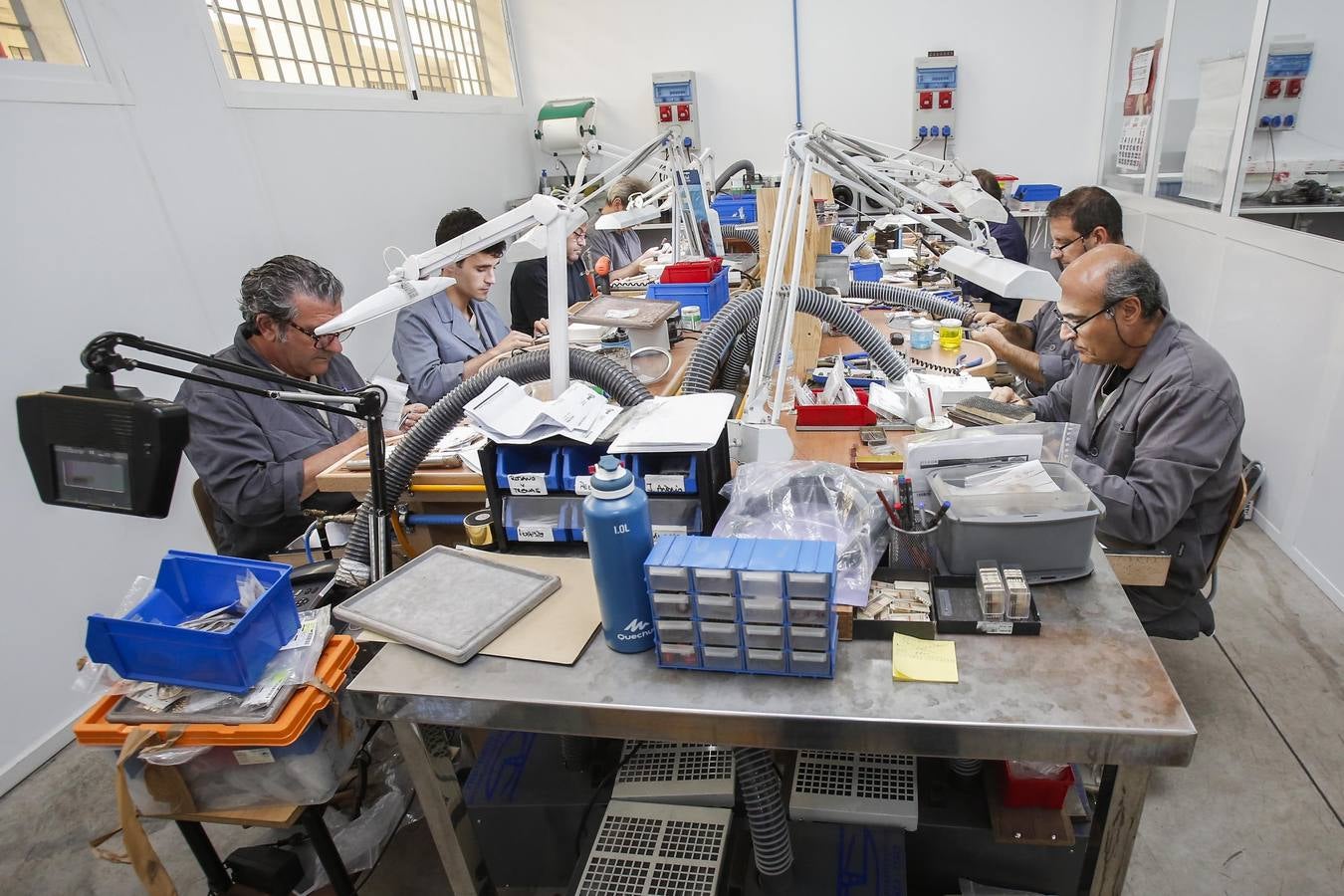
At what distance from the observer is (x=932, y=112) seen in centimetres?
539

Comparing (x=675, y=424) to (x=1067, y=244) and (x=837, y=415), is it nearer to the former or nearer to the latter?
(x=837, y=415)

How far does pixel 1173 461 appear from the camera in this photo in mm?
1505

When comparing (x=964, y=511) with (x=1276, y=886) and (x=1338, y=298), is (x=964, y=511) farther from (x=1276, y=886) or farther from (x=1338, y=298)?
(x=1338, y=298)

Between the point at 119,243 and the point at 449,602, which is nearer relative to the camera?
the point at 449,602

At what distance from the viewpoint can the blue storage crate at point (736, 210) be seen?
4.34 meters

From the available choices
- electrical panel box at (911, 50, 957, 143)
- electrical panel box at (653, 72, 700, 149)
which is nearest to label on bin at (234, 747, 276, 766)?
electrical panel box at (653, 72, 700, 149)

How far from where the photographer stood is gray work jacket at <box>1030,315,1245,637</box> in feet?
4.91

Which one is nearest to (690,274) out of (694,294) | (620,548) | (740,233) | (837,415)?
(694,294)

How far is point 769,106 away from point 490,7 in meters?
2.34

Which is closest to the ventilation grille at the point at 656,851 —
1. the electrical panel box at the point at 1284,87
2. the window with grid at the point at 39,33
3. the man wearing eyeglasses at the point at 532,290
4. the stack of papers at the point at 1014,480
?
the stack of papers at the point at 1014,480

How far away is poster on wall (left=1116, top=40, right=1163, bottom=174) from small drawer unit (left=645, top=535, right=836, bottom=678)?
470 cm

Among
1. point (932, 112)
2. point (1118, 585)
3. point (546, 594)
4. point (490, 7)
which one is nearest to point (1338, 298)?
point (1118, 585)

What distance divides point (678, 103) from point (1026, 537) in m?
5.38

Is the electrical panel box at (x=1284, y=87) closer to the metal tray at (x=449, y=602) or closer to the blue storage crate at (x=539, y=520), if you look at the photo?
the blue storage crate at (x=539, y=520)
